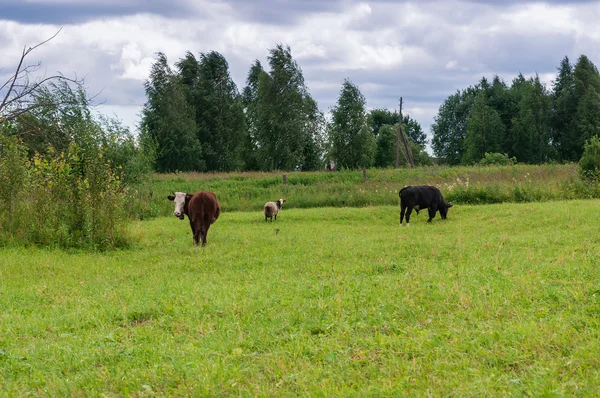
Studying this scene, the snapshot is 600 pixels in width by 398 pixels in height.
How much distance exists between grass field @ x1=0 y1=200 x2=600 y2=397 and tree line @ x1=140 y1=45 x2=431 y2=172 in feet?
126

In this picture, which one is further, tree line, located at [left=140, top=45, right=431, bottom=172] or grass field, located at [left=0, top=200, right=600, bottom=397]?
tree line, located at [left=140, top=45, right=431, bottom=172]

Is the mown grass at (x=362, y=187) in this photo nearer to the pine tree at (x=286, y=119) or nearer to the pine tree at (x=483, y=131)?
the pine tree at (x=286, y=119)

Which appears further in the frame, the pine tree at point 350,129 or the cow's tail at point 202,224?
the pine tree at point 350,129

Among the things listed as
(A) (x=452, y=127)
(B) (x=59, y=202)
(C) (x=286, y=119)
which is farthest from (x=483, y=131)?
(B) (x=59, y=202)

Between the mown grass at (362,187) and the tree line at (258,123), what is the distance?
36.9ft

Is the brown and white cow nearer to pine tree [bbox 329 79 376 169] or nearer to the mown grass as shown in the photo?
the mown grass

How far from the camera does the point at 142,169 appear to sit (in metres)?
28.3

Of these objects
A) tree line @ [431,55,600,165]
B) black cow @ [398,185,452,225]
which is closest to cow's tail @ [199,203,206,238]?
black cow @ [398,185,452,225]

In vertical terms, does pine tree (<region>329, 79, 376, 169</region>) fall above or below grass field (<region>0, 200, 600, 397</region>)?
above

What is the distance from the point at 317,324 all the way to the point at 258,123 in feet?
155

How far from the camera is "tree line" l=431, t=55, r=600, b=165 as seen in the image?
57875 millimetres

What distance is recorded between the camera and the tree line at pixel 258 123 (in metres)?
49.8

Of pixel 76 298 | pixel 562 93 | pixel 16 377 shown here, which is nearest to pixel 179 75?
pixel 562 93

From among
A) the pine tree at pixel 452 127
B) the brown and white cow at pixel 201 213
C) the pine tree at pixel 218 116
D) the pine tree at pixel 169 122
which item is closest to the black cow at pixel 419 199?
the brown and white cow at pixel 201 213
